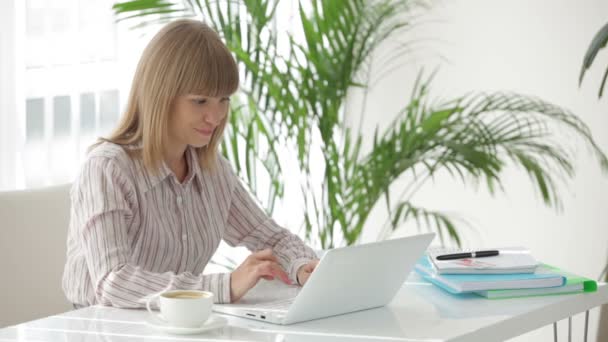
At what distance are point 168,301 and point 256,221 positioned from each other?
2.35ft

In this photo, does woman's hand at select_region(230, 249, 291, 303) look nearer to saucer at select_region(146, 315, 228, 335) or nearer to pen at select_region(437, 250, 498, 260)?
saucer at select_region(146, 315, 228, 335)

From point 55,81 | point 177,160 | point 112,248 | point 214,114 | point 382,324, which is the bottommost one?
point 382,324

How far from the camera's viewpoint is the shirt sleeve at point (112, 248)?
167 centimetres

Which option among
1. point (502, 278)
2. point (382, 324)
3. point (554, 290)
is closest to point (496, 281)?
point (502, 278)

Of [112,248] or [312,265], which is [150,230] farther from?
[312,265]

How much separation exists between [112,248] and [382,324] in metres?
0.52

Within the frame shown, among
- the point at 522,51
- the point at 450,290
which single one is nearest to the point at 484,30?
the point at 522,51

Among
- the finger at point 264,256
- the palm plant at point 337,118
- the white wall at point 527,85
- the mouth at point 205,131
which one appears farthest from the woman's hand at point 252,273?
the white wall at point 527,85

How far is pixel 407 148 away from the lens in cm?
302

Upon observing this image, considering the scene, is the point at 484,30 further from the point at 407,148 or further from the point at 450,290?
the point at 450,290

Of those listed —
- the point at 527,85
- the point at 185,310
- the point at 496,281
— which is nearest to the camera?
the point at 185,310

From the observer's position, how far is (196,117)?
1886mm

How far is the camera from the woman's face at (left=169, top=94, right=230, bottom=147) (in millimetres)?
1878

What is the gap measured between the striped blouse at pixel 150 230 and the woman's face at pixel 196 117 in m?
0.09
